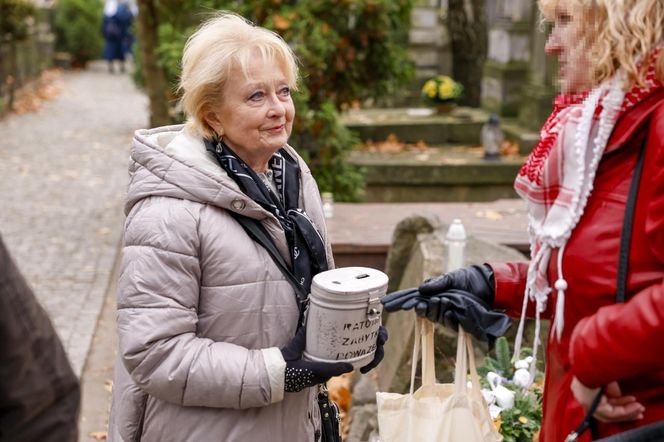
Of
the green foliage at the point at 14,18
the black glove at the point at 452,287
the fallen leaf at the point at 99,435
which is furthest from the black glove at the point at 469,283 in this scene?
the green foliage at the point at 14,18

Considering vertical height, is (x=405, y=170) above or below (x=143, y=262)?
below

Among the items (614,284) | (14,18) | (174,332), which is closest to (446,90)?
(14,18)

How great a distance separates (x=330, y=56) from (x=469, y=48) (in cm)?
798

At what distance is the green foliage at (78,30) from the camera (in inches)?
1110

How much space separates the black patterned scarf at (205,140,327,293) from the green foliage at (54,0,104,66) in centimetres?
2681

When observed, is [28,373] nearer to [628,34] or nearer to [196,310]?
[196,310]

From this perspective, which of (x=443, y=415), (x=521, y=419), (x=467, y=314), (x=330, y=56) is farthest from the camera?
(x=330, y=56)

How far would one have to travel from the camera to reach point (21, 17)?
17.1m

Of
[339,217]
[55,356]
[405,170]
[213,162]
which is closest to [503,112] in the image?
[405,170]

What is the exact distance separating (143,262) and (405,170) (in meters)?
7.91

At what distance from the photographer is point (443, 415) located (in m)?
2.56

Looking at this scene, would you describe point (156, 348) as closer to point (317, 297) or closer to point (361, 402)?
point (317, 297)

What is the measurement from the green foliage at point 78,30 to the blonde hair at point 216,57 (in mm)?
26753

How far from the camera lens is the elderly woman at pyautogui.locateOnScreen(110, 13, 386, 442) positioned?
235cm
